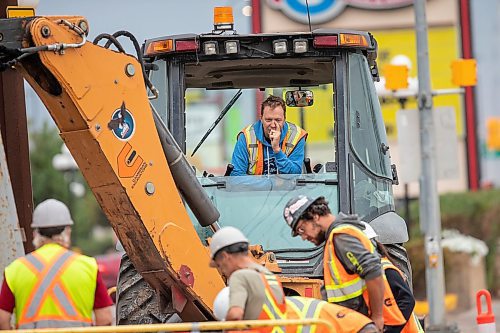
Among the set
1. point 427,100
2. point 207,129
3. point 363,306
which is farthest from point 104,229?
point 363,306

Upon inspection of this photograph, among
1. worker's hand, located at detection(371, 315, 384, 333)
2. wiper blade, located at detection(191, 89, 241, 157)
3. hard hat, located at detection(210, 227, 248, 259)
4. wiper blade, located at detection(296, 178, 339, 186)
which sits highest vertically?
wiper blade, located at detection(191, 89, 241, 157)

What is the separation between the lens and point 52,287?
764cm

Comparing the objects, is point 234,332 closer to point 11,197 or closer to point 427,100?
point 11,197

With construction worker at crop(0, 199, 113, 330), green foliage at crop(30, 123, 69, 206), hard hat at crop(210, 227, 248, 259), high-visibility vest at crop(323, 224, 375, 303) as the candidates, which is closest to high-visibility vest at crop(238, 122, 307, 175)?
high-visibility vest at crop(323, 224, 375, 303)

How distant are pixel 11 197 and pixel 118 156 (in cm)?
158

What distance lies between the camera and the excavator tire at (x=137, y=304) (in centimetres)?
967

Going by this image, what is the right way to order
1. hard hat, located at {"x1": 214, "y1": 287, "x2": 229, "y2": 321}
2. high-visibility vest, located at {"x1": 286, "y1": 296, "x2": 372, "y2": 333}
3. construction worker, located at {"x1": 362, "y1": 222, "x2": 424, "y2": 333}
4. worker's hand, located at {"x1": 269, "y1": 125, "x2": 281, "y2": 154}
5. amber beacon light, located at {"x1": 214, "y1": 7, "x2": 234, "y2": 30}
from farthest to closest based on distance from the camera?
worker's hand, located at {"x1": 269, "y1": 125, "x2": 281, "y2": 154}, amber beacon light, located at {"x1": 214, "y1": 7, "x2": 234, "y2": 30}, construction worker, located at {"x1": 362, "y1": 222, "x2": 424, "y2": 333}, high-visibility vest, located at {"x1": 286, "y1": 296, "x2": 372, "y2": 333}, hard hat, located at {"x1": 214, "y1": 287, "x2": 229, "y2": 321}

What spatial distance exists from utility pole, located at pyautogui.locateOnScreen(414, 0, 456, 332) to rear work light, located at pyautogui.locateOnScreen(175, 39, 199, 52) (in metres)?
10.2

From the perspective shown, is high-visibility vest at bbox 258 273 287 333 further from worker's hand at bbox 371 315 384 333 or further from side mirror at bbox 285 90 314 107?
side mirror at bbox 285 90 314 107

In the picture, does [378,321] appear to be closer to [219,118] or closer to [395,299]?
[395,299]

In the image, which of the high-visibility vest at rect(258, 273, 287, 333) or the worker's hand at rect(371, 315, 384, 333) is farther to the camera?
the worker's hand at rect(371, 315, 384, 333)

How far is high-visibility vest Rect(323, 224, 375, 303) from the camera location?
855cm

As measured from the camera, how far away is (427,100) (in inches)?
806

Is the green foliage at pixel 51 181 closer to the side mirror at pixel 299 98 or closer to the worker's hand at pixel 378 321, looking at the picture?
the side mirror at pixel 299 98
